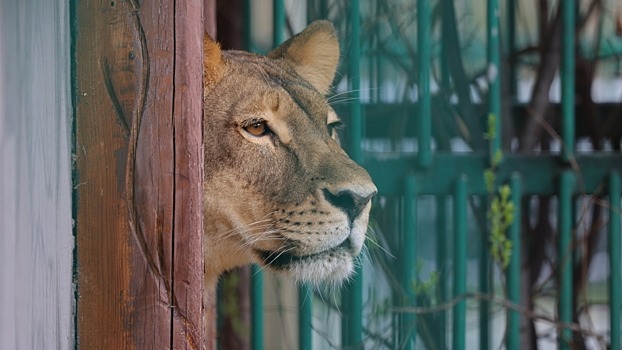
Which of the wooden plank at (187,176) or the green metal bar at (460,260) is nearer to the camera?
the wooden plank at (187,176)

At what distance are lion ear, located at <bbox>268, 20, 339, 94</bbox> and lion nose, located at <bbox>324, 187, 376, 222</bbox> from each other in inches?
24.7

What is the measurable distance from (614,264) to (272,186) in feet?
5.22

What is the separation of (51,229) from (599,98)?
2.91 m

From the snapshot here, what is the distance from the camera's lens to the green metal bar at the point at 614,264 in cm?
376

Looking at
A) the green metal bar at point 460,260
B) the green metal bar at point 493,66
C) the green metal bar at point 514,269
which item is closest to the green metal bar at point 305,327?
the green metal bar at point 460,260

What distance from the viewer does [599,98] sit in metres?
4.22

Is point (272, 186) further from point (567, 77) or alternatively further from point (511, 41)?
point (511, 41)

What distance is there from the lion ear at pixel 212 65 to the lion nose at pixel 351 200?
17.5 inches

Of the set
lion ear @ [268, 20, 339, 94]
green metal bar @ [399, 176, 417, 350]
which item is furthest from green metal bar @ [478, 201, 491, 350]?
lion ear @ [268, 20, 339, 94]

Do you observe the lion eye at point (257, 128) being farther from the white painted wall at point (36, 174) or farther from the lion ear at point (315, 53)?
the white painted wall at point (36, 174)

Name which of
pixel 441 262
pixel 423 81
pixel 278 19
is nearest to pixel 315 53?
pixel 278 19

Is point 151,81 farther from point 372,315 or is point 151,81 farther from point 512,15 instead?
point 512,15

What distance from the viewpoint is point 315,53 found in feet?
10.8

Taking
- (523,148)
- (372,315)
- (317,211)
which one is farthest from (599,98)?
(317,211)
